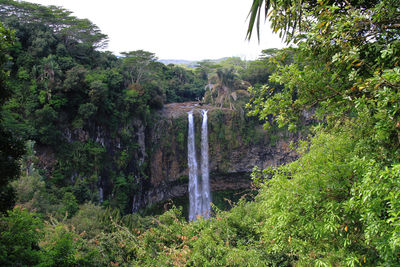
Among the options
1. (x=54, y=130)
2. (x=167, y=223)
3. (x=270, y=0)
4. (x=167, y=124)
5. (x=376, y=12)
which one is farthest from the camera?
(x=167, y=124)

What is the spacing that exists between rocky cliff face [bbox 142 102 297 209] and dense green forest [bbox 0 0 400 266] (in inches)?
149

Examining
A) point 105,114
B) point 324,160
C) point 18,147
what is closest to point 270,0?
point 324,160

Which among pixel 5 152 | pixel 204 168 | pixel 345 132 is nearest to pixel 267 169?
pixel 345 132

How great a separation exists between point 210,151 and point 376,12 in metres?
19.1

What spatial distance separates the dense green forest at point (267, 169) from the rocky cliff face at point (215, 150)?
3.79 meters

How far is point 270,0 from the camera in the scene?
2988 mm

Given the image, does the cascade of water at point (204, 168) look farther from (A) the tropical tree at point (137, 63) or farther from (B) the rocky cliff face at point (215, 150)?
(A) the tropical tree at point (137, 63)

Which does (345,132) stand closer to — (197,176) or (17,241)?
(17,241)

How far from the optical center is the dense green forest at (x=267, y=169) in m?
2.32

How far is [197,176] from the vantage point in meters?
20.9

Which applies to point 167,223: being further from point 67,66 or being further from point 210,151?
point 210,151

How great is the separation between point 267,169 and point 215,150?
1727cm

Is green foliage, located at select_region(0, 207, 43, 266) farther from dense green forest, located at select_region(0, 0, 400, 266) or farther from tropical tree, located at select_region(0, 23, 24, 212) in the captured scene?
tropical tree, located at select_region(0, 23, 24, 212)

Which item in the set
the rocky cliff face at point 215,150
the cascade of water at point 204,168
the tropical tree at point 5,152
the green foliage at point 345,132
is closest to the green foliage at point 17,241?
the tropical tree at point 5,152
